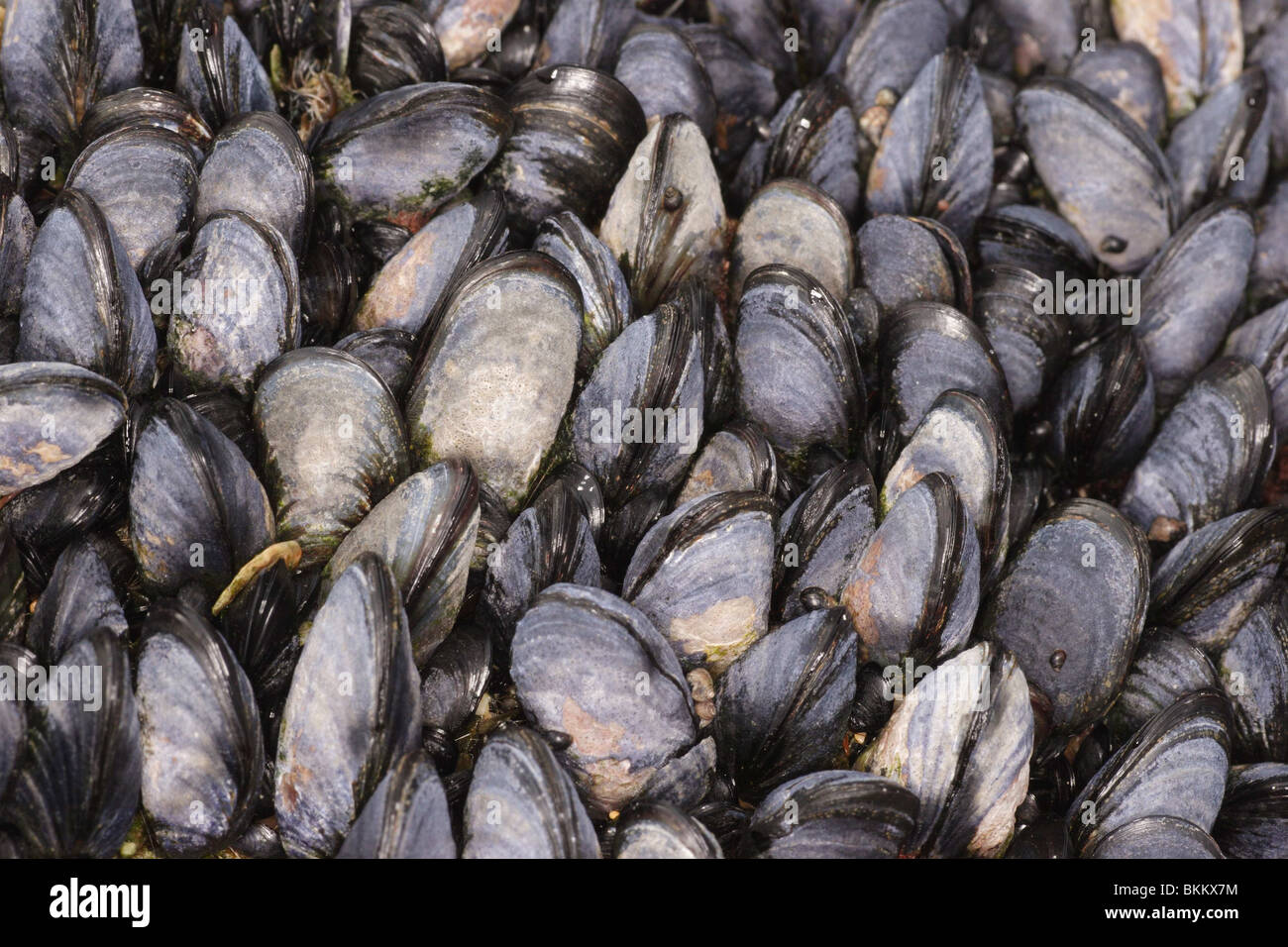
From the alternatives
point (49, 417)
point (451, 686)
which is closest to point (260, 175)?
point (49, 417)

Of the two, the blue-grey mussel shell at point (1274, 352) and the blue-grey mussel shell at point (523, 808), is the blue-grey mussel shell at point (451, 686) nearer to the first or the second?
the blue-grey mussel shell at point (523, 808)

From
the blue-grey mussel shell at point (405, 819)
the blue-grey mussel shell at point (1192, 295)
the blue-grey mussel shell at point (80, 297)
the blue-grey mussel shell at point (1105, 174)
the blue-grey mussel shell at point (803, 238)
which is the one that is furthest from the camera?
the blue-grey mussel shell at point (1105, 174)

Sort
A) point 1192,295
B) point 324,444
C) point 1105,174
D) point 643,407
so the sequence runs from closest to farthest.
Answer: point 324,444 → point 643,407 → point 1192,295 → point 1105,174

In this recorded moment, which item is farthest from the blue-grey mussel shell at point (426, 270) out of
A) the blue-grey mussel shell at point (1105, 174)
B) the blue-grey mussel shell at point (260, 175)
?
the blue-grey mussel shell at point (1105, 174)

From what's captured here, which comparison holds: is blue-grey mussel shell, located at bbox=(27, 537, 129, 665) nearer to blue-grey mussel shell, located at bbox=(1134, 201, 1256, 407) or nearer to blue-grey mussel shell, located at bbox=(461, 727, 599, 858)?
blue-grey mussel shell, located at bbox=(461, 727, 599, 858)

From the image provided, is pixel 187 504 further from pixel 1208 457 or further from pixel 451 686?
pixel 1208 457

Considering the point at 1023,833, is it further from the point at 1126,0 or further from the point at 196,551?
the point at 1126,0
